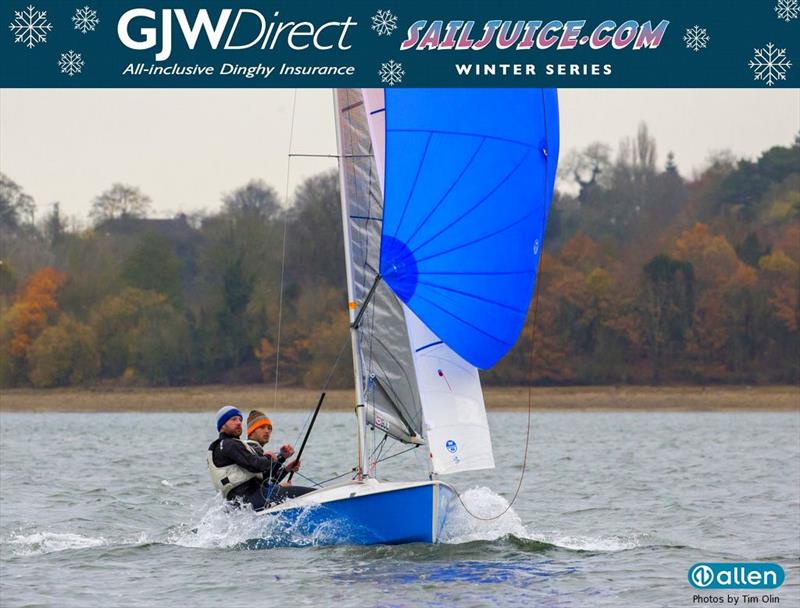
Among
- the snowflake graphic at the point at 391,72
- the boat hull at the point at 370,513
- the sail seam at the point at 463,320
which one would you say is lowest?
the boat hull at the point at 370,513

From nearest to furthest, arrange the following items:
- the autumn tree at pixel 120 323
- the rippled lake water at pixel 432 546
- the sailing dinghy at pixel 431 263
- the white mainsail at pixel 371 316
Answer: the rippled lake water at pixel 432 546 → the sailing dinghy at pixel 431 263 → the white mainsail at pixel 371 316 → the autumn tree at pixel 120 323

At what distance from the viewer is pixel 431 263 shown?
1143 centimetres

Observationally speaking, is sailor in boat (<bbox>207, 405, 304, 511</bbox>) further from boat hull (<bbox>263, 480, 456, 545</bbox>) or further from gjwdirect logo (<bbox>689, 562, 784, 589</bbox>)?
gjwdirect logo (<bbox>689, 562, 784, 589</bbox>)

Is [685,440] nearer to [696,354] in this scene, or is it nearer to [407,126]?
[407,126]

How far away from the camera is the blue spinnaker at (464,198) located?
11.3 metres

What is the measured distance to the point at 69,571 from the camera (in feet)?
35.3

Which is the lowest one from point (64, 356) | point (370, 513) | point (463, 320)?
point (370, 513)

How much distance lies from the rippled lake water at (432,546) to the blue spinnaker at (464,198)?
5.87ft

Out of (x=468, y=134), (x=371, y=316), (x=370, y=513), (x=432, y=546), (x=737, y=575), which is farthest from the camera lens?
(x=371, y=316)

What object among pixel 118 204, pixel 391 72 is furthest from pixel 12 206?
pixel 391 72

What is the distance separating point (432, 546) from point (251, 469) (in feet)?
5.10

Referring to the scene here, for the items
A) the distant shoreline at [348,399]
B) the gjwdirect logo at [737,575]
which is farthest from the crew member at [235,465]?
the distant shoreline at [348,399]

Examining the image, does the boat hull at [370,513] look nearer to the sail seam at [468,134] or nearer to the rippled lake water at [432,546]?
the rippled lake water at [432,546]

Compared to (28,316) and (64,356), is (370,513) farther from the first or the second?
(28,316)
